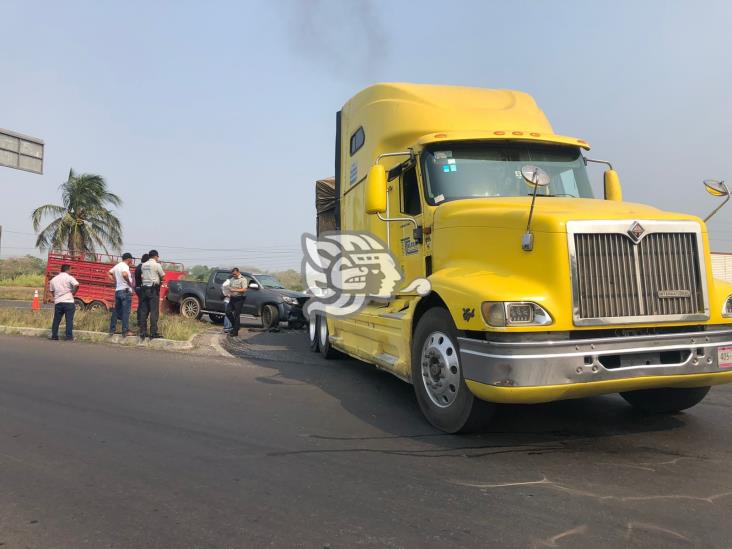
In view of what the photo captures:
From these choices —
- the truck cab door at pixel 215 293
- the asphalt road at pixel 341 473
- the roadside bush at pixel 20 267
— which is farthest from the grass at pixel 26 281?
the asphalt road at pixel 341 473

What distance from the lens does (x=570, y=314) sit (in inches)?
148

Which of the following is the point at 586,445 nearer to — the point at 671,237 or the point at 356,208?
the point at 671,237

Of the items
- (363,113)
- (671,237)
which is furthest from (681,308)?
(363,113)

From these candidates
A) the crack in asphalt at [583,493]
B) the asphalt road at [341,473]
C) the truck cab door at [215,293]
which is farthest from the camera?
the truck cab door at [215,293]

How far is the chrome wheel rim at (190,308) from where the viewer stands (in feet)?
50.0

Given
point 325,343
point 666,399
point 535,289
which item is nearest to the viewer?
point 535,289

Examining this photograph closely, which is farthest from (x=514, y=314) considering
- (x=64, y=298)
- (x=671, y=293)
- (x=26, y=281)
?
(x=26, y=281)

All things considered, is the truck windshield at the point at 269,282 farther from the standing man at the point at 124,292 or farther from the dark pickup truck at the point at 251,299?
the standing man at the point at 124,292

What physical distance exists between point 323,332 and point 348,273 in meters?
2.02

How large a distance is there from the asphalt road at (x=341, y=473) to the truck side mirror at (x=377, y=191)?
2.05 m

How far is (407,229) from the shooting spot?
5633 millimetres

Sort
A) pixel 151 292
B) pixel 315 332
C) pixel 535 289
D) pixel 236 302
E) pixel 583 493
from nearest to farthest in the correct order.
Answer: pixel 583 493 → pixel 535 289 → pixel 315 332 → pixel 151 292 → pixel 236 302

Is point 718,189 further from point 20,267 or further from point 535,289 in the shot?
point 20,267

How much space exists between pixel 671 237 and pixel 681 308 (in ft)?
1.78
